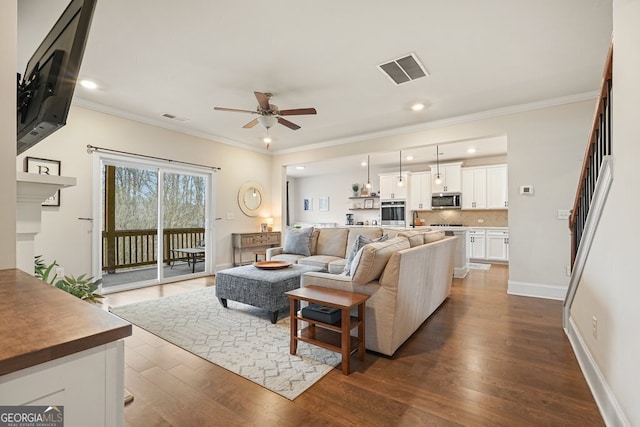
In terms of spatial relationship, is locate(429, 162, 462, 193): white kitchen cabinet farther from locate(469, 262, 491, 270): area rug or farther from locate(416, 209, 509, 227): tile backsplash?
locate(469, 262, 491, 270): area rug

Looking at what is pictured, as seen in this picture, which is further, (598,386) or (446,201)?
(446,201)

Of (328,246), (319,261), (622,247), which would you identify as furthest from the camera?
(328,246)

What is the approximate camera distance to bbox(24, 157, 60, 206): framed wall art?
11.7ft

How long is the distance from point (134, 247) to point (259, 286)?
3.04 m

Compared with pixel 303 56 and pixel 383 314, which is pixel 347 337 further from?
pixel 303 56

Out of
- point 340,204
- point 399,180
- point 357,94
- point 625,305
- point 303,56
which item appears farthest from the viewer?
point 340,204

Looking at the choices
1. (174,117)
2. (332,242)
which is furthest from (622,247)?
(174,117)

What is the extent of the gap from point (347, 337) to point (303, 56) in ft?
8.42

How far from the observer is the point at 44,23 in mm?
2428

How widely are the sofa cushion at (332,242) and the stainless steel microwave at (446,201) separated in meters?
3.65

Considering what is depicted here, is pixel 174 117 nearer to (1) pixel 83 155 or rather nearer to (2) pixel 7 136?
(1) pixel 83 155

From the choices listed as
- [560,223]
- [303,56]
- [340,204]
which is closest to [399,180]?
[340,204]

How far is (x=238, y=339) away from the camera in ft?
8.88

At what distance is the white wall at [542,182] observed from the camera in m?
3.91
